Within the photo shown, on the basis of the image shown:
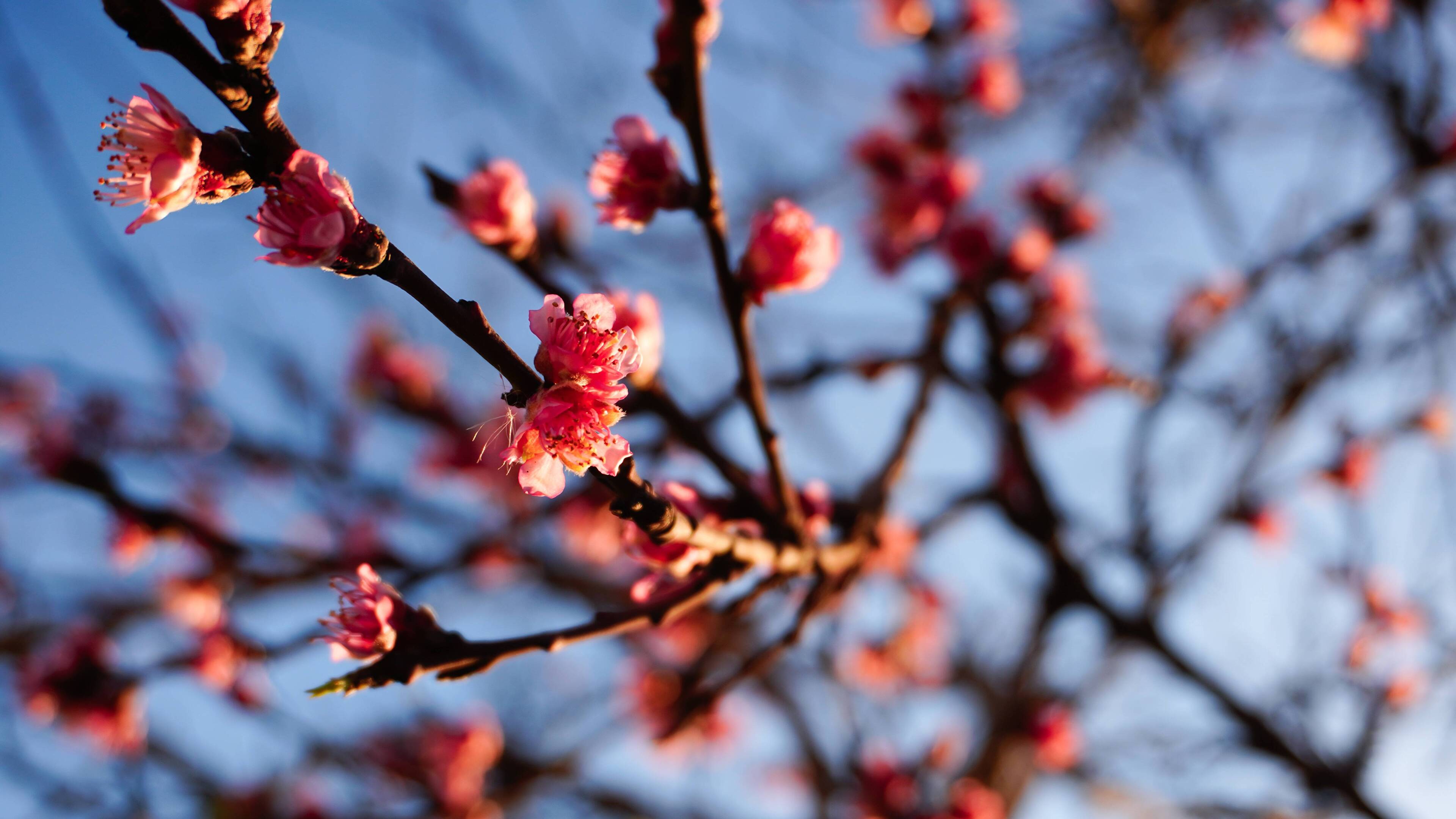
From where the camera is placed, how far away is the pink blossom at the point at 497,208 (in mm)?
1219

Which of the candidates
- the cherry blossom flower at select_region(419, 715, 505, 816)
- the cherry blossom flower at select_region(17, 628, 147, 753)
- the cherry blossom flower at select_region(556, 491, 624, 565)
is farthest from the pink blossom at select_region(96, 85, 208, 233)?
the cherry blossom flower at select_region(419, 715, 505, 816)

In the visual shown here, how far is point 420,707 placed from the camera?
10.5 feet

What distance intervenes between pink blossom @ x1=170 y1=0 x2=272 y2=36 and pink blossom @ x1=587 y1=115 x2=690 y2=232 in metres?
0.52

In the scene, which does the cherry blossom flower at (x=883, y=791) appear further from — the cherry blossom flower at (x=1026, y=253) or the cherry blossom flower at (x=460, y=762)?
the cherry blossom flower at (x=1026, y=253)

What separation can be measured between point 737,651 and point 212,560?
234 cm

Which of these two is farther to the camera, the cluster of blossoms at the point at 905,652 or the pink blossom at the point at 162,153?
the cluster of blossoms at the point at 905,652

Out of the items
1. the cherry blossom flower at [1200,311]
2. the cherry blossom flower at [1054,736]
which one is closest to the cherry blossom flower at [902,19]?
the cherry blossom flower at [1200,311]

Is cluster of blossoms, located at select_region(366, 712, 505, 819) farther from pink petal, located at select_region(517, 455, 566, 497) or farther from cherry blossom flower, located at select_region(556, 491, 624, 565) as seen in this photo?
pink petal, located at select_region(517, 455, 566, 497)

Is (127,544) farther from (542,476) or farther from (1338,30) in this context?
(1338,30)

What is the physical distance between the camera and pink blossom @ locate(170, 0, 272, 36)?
741 mm

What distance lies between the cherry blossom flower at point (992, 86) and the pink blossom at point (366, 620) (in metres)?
3.46

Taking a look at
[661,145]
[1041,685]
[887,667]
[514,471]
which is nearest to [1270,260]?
[1041,685]

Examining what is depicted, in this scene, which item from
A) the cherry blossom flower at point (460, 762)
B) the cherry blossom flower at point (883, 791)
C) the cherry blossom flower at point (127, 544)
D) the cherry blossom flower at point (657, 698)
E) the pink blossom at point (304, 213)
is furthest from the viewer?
the cherry blossom flower at point (657, 698)

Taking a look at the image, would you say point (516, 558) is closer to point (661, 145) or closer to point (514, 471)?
point (514, 471)
